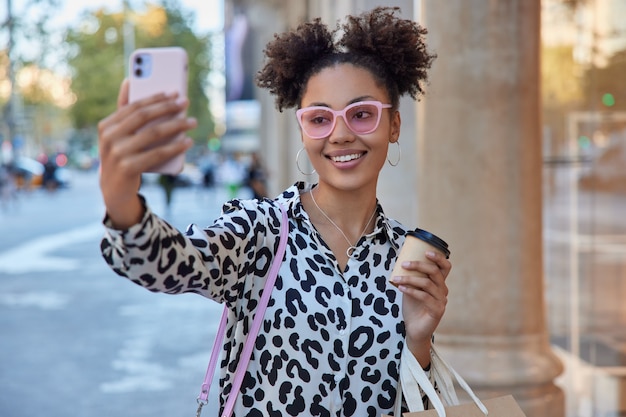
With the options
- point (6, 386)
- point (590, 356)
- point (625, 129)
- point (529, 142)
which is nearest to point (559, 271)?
point (590, 356)

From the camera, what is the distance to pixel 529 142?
643cm

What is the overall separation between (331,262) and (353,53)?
1.95 ft

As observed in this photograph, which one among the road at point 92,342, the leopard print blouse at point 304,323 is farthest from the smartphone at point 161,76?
the road at point 92,342

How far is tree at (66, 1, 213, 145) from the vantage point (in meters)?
71.4

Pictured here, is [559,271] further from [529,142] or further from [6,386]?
[6,386]

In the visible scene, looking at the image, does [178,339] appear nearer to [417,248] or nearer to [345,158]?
[345,158]

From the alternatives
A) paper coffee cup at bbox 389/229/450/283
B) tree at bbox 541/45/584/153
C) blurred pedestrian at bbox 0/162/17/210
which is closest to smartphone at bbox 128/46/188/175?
paper coffee cup at bbox 389/229/450/283

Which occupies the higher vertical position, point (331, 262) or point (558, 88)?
point (558, 88)

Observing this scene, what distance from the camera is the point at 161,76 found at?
6.06 ft

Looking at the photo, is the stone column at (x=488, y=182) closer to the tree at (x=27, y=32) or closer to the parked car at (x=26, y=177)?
the tree at (x=27, y=32)

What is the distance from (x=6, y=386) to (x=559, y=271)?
493cm

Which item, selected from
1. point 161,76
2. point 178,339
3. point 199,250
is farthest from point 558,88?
point 161,76

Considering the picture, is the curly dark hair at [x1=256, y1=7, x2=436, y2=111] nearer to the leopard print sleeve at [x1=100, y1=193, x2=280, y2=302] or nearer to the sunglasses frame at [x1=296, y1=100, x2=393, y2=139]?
the sunglasses frame at [x1=296, y1=100, x2=393, y2=139]

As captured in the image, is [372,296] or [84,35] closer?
[372,296]
